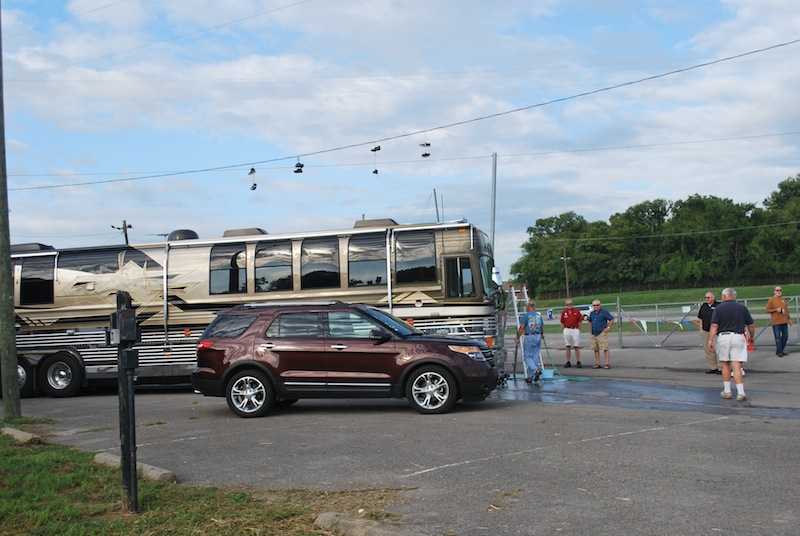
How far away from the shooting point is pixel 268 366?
39.3 ft

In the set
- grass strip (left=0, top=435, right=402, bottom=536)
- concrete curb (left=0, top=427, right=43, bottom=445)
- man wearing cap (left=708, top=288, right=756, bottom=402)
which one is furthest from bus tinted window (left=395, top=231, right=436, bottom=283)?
grass strip (left=0, top=435, right=402, bottom=536)

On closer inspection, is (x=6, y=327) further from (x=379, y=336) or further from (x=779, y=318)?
(x=779, y=318)

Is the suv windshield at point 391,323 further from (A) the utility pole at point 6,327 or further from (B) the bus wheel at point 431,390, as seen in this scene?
Answer: (A) the utility pole at point 6,327

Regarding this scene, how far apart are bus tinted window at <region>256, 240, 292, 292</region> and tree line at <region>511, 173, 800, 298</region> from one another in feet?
239

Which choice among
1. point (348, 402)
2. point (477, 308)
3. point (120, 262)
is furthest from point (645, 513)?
point (120, 262)

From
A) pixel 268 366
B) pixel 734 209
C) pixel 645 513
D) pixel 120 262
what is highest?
pixel 734 209

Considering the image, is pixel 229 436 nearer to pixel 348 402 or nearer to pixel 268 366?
pixel 268 366

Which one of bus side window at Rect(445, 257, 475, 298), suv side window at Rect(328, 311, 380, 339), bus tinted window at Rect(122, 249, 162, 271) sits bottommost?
suv side window at Rect(328, 311, 380, 339)

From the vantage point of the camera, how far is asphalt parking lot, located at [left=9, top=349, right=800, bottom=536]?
5883 millimetres

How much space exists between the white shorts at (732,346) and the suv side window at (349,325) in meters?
5.53

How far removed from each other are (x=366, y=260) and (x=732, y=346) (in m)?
7.61

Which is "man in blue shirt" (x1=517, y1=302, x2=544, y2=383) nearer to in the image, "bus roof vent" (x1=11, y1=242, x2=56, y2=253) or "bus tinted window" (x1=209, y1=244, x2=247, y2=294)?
"bus tinted window" (x1=209, y1=244, x2=247, y2=294)

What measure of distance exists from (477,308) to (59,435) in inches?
318

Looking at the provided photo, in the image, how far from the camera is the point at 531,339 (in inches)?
638
